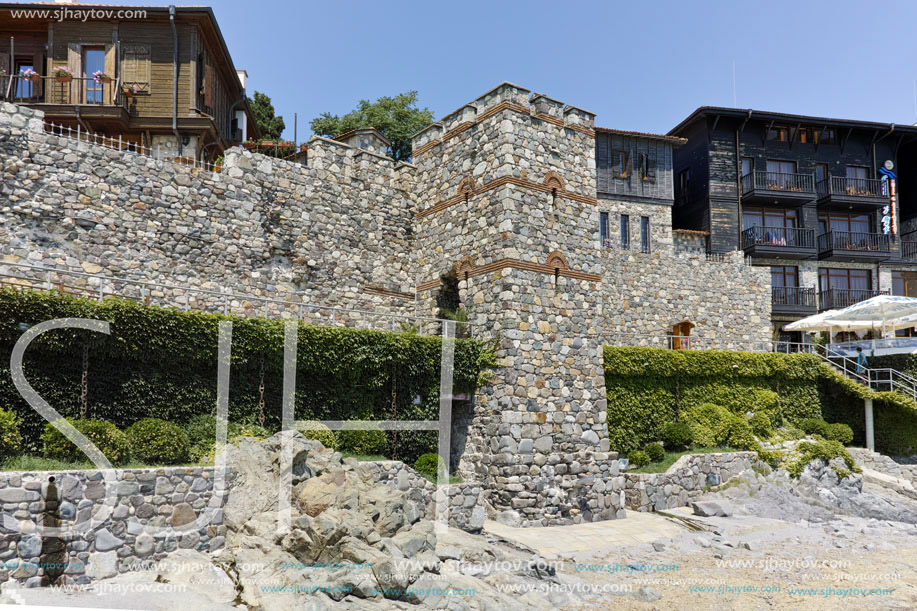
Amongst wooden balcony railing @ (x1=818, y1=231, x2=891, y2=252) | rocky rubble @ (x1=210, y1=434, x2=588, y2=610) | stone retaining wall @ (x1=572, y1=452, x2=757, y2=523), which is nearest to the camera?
rocky rubble @ (x1=210, y1=434, x2=588, y2=610)

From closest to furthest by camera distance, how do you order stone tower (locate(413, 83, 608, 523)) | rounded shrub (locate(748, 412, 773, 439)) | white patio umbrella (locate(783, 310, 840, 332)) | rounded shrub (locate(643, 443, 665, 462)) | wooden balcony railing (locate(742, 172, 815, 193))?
stone tower (locate(413, 83, 608, 523))
rounded shrub (locate(643, 443, 665, 462))
rounded shrub (locate(748, 412, 773, 439))
white patio umbrella (locate(783, 310, 840, 332))
wooden balcony railing (locate(742, 172, 815, 193))

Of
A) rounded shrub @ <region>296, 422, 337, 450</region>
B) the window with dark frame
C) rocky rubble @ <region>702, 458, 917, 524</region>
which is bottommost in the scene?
rocky rubble @ <region>702, 458, 917, 524</region>

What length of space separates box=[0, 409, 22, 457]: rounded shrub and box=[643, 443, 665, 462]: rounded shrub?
15.1 meters

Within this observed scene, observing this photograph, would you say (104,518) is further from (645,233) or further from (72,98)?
(645,233)

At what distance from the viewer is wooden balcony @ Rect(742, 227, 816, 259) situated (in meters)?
30.5

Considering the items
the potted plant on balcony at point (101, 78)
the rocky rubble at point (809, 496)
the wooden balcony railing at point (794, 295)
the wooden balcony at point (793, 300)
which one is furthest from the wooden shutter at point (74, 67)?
the wooden balcony railing at point (794, 295)

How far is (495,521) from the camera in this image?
15.7m

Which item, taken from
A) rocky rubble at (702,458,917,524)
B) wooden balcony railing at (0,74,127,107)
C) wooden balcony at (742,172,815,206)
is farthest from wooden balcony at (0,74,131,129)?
wooden balcony at (742,172,815,206)

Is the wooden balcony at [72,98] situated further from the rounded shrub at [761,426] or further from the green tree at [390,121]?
the rounded shrub at [761,426]

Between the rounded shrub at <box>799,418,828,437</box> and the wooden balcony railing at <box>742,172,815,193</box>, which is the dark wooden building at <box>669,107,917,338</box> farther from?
the rounded shrub at <box>799,418,828,437</box>

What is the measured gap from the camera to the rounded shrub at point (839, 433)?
22.6 metres

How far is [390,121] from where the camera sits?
1208 inches

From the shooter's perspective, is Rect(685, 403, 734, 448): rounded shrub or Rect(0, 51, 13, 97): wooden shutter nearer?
Rect(685, 403, 734, 448): rounded shrub

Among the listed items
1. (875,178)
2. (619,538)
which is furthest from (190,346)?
(875,178)
